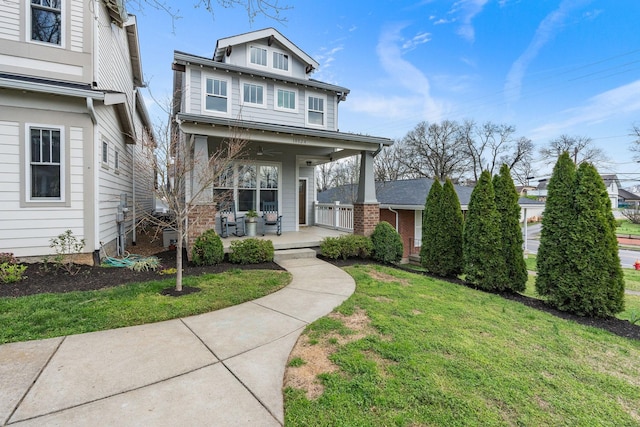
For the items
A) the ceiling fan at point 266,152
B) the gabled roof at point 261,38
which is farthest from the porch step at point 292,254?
the gabled roof at point 261,38

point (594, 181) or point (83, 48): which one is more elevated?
point (83, 48)

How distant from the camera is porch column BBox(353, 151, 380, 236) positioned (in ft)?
27.5

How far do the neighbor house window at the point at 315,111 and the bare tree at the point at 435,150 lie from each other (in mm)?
24151

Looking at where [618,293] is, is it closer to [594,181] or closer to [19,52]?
[594,181]

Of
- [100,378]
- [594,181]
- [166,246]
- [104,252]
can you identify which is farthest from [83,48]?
[594,181]

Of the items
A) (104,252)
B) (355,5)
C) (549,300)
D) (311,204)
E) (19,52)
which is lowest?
(549,300)

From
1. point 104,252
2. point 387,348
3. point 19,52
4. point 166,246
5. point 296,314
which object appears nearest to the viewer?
point 387,348

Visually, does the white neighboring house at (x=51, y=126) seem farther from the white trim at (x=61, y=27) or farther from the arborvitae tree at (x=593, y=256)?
the arborvitae tree at (x=593, y=256)

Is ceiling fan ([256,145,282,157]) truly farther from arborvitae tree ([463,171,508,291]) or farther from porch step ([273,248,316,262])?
arborvitae tree ([463,171,508,291])

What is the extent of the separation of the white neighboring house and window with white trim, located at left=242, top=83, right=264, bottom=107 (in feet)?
14.0

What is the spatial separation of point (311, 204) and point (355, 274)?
643 centimetres

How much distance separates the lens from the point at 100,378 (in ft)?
7.75

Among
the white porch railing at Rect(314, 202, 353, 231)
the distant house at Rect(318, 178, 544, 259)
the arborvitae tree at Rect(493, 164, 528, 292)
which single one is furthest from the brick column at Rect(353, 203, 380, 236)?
the distant house at Rect(318, 178, 544, 259)

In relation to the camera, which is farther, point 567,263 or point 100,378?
point 567,263
